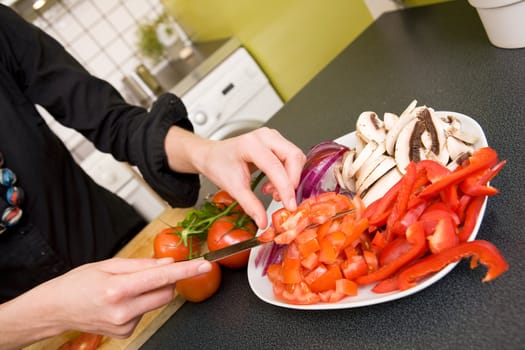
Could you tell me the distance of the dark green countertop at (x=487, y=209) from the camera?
20.8 inches

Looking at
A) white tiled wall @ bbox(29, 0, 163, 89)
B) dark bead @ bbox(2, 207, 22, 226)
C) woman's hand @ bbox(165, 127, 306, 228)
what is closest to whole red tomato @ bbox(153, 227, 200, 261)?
woman's hand @ bbox(165, 127, 306, 228)

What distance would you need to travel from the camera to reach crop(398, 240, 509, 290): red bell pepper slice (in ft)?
1.57

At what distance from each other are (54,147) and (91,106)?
23cm

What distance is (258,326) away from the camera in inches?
28.4

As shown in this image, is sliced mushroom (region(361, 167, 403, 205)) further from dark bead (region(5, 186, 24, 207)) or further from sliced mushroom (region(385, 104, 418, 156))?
dark bead (region(5, 186, 24, 207))

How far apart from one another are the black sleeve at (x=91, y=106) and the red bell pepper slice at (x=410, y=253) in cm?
54

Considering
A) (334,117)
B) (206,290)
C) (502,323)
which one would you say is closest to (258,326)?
(206,290)

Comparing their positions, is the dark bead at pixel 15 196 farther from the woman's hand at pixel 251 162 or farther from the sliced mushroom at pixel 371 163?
the sliced mushroom at pixel 371 163

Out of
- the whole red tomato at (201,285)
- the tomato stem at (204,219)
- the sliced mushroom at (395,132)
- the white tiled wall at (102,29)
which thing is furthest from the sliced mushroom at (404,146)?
the white tiled wall at (102,29)

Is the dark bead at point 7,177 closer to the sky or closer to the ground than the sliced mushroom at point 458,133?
closer to the sky

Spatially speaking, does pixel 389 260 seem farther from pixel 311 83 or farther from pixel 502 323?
pixel 311 83

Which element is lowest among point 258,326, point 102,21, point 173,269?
point 258,326

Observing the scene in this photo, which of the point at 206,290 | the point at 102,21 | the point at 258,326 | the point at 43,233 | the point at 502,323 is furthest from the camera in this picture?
the point at 102,21

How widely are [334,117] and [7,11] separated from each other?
35.3 inches
